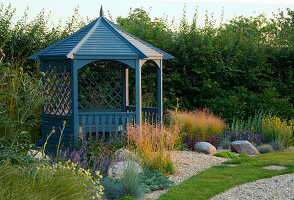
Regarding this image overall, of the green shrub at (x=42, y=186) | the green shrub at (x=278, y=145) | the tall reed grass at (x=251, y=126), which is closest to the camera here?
the green shrub at (x=42, y=186)

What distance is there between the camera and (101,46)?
356 inches

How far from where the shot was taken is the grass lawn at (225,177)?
6101 mm

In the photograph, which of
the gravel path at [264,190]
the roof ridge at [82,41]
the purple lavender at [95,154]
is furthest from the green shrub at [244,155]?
the roof ridge at [82,41]

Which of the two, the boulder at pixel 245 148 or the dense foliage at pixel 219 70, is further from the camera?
the dense foliage at pixel 219 70

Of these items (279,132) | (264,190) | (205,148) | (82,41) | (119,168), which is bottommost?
(264,190)

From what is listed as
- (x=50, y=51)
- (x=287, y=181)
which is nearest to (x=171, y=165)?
(x=287, y=181)

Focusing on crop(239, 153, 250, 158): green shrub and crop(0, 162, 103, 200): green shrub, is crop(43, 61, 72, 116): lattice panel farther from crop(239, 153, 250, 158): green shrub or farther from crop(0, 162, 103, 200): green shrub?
crop(0, 162, 103, 200): green shrub

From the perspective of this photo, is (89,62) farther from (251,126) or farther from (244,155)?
(251,126)

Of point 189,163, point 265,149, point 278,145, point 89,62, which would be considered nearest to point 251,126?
point 278,145

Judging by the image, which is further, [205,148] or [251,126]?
[251,126]

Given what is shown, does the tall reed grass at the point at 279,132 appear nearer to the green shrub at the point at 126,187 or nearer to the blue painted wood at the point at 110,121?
the blue painted wood at the point at 110,121

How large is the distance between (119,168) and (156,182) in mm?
637

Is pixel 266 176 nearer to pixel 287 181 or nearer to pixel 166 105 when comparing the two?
pixel 287 181

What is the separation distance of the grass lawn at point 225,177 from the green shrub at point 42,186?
1.56 meters
